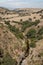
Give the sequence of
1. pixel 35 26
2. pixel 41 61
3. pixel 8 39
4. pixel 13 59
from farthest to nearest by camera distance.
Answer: pixel 35 26, pixel 8 39, pixel 13 59, pixel 41 61

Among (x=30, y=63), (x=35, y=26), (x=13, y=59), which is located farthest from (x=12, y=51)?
(x=35, y=26)

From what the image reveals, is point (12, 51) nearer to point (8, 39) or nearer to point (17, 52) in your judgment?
point (17, 52)

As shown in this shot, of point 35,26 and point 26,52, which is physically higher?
point 26,52

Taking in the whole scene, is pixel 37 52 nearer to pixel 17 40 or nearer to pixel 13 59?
pixel 13 59

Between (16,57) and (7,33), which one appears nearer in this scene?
(16,57)

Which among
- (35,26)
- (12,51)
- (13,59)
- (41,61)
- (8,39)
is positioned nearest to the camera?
(41,61)

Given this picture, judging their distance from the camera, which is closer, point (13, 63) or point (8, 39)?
point (13, 63)

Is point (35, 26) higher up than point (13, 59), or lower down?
lower down

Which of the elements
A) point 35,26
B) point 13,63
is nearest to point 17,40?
point 13,63

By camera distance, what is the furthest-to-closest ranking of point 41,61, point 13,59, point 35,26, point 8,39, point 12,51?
point 35,26, point 8,39, point 12,51, point 13,59, point 41,61
